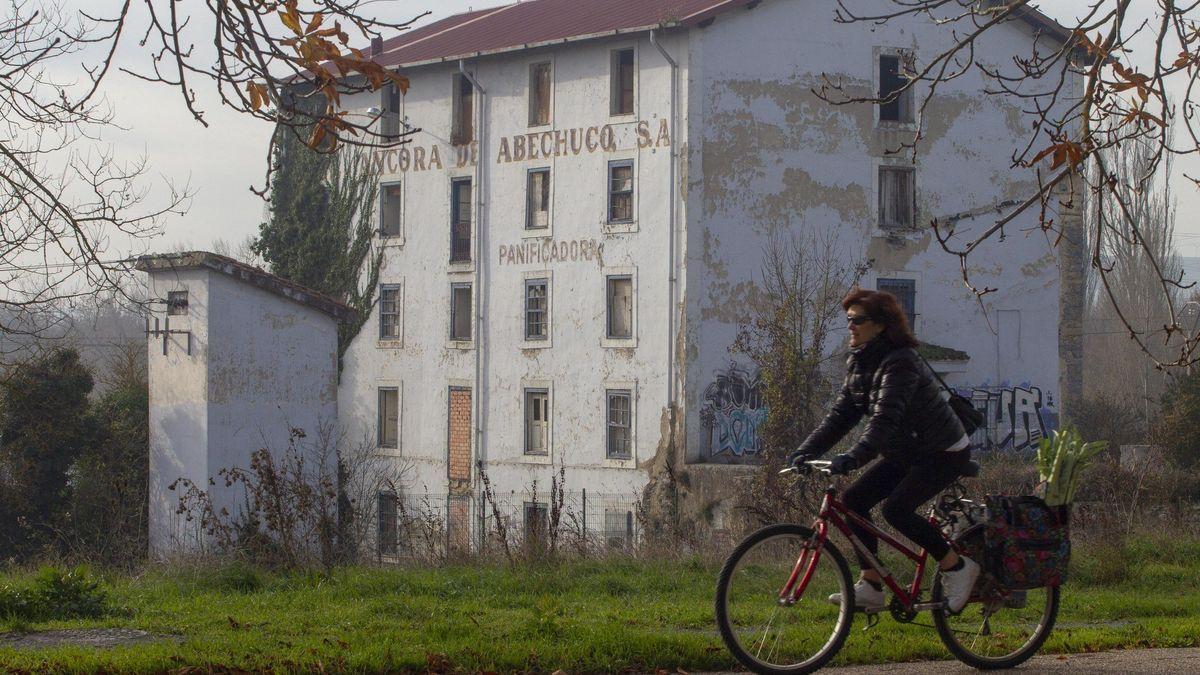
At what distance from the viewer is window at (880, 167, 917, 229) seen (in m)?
41.5

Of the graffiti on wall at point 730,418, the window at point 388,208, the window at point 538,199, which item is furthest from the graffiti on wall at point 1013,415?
the window at point 388,208

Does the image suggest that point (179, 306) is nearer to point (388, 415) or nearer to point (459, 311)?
point (459, 311)

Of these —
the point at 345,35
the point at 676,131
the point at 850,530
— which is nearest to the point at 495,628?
the point at 850,530

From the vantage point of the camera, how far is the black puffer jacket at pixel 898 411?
7551 mm

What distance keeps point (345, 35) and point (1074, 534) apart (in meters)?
12.4

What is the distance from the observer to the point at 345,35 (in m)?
6.44

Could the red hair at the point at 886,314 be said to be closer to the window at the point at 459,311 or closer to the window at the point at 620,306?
the window at the point at 620,306

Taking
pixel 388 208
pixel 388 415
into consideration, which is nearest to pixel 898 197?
pixel 388 208

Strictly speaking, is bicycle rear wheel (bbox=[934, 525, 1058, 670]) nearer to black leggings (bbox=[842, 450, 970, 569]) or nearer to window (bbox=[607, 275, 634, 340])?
black leggings (bbox=[842, 450, 970, 569])

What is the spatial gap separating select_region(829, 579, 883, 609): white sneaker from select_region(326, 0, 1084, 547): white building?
2879 cm

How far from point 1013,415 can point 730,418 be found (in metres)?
8.60

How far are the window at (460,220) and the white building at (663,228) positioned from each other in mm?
68

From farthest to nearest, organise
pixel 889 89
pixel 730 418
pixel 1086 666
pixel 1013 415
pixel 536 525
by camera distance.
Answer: pixel 1013 415 < pixel 889 89 < pixel 730 418 < pixel 536 525 < pixel 1086 666

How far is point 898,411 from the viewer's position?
7.55 metres
